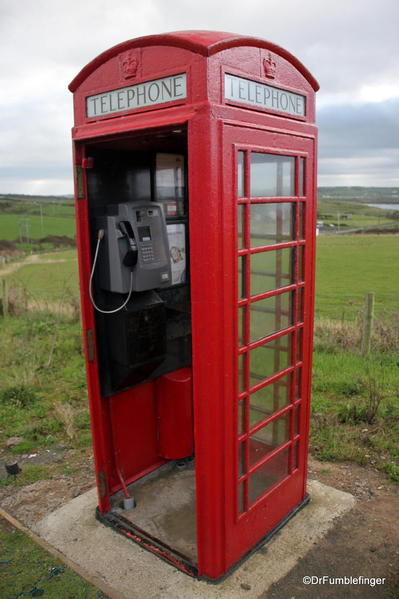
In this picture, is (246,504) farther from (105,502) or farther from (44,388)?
(44,388)

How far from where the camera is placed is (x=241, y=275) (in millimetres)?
2742

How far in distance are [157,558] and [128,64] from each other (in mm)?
2990

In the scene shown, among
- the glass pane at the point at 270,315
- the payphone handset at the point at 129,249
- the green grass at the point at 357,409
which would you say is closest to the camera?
the glass pane at the point at 270,315

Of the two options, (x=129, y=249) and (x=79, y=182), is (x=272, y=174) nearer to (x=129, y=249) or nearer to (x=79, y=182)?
(x=129, y=249)

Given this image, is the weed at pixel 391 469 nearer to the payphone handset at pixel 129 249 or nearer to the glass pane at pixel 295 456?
the glass pane at pixel 295 456

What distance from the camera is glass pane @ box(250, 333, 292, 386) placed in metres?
3.08

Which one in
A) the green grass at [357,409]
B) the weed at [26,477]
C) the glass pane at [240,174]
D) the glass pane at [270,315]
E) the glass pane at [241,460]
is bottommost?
the weed at [26,477]

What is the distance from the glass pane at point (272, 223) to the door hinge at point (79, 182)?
1088 mm

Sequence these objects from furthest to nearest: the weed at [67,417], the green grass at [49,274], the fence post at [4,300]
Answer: the green grass at [49,274]
the fence post at [4,300]
the weed at [67,417]

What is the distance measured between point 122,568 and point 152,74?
2926 millimetres

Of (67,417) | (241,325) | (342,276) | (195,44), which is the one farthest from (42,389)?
(342,276)

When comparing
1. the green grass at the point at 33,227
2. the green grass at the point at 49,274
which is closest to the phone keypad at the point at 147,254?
the green grass at the point at 49,274

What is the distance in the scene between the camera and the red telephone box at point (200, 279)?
2525 mm

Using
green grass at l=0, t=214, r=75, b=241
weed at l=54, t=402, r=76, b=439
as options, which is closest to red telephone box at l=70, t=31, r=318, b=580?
weed at l=54, t=402, r=76, b=439
